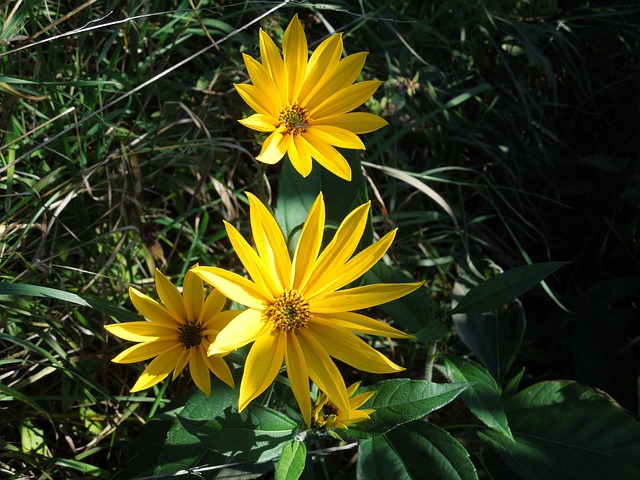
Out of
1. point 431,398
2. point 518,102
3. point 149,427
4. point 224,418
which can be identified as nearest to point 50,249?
point 149,427

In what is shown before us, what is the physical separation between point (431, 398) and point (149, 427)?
2.42 feet

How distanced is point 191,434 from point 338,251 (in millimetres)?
503

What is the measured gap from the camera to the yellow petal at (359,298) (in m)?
1.36

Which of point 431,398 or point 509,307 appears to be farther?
point 509,307

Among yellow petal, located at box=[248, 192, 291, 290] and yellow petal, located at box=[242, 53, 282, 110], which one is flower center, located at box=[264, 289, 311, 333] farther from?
yellow petal, located at box=[242, 53, 282, 110]

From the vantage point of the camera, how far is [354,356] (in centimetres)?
137

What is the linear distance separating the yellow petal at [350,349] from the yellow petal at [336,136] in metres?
0.42

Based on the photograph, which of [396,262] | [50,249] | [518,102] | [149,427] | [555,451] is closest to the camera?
[149,427]

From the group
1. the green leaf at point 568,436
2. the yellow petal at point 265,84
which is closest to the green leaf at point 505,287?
the green leaf at point 568,436

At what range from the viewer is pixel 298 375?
1.36 m

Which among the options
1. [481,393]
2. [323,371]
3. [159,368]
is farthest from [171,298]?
[481,393]

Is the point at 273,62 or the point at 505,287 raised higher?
the point at 273,62

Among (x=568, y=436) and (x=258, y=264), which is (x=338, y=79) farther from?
(x=568, y=436)

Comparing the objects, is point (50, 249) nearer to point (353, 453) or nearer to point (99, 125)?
point (99, 125)
